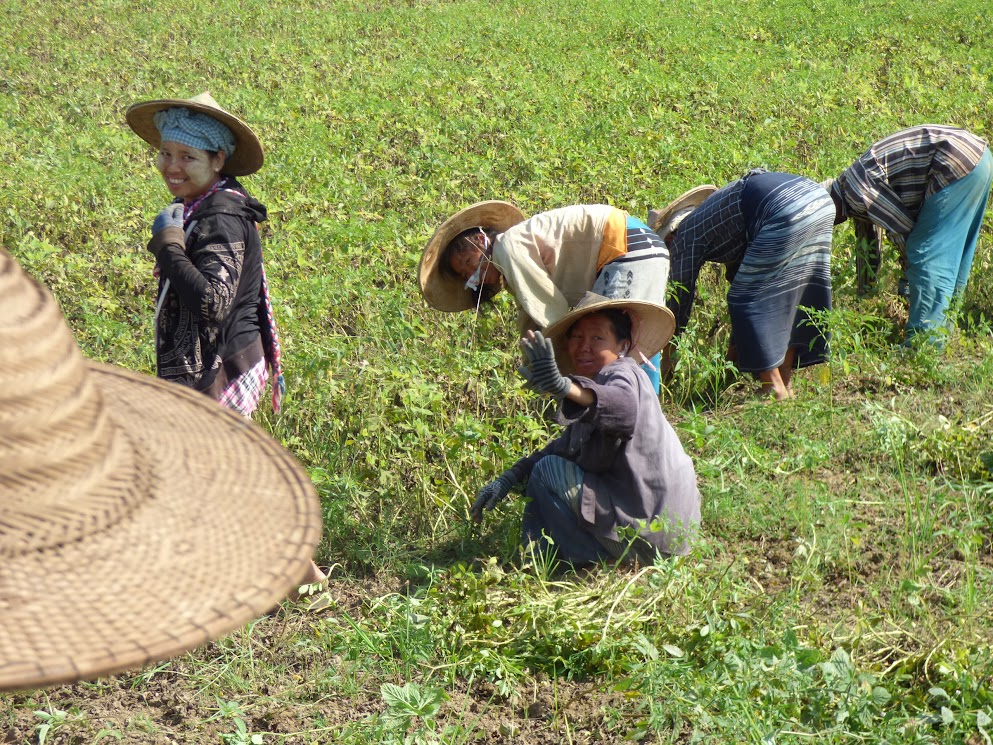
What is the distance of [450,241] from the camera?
408cm

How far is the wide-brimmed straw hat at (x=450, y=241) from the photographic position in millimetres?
3990

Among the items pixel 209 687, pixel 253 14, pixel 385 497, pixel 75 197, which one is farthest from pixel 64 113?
pixel 209 687

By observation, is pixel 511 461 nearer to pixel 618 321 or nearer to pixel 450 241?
pixel 618 321

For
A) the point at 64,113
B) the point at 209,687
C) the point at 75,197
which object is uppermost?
the point at 64,113

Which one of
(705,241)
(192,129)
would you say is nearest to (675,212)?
(705,241)

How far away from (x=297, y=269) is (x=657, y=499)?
300 centimetres

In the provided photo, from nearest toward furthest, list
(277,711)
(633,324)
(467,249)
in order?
(277,711) < (633,324) < (467,249)

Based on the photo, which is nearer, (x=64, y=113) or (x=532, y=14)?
(x=64, y=113)

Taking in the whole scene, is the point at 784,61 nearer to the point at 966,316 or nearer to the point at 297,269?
the point at 966,316

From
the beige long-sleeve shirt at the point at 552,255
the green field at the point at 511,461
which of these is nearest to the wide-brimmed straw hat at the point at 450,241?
the beige long-sleeve shirt at the point at 552,255

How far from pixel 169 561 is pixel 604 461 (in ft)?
6.54

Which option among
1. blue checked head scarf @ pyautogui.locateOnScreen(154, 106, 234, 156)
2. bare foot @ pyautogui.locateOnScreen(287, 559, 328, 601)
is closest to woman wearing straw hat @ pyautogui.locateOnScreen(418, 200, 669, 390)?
blue checked head scarf @ pyautogui.locateOnScreen(154, 106, 234, 156)

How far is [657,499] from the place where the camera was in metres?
3.19

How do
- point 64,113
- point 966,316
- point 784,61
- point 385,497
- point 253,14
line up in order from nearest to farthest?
point 385,497 < point 966,316 < point 64,113 < point 784,61 < point 253,14
